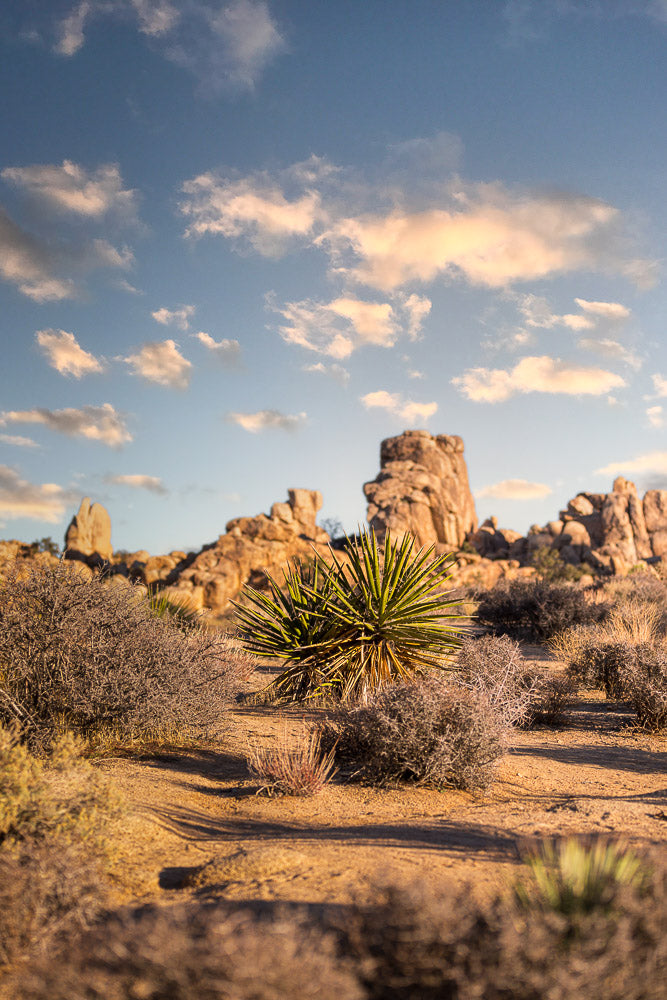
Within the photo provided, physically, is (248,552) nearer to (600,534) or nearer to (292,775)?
(292,775)

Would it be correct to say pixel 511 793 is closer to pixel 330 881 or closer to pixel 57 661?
pixel 330 881

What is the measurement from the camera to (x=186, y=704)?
838 cm

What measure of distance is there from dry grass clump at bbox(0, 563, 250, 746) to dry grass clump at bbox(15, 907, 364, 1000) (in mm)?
4769

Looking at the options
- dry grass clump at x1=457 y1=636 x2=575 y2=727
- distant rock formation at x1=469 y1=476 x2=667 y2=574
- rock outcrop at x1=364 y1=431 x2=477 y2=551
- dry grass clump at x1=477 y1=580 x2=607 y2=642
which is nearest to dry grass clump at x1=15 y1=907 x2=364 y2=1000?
dry grass clump at x1=457 y1=636 x2=575 y2=727

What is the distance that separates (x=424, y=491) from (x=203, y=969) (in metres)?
60.2

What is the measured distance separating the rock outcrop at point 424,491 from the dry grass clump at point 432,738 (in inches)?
1833

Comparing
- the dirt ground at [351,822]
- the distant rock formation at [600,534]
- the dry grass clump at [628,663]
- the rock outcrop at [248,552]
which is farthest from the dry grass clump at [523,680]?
the distant rock formation at [600,534]

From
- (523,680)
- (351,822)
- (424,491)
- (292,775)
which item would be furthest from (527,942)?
(424,491)

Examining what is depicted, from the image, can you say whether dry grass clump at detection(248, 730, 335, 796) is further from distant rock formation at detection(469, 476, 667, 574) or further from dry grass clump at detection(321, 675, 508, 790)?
distant rock formation at detection(469, 476, 667, 574)

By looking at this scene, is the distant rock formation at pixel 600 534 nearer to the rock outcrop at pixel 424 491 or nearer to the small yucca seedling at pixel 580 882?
the rock outcrop at pixel 424 491

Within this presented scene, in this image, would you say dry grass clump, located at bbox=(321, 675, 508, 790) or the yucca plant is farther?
the yucca plant

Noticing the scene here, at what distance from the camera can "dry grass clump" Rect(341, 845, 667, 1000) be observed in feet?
7.76

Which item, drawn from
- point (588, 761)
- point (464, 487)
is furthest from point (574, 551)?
point (588, 761)

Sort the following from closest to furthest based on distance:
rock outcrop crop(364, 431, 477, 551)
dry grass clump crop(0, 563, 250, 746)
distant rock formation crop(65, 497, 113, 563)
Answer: dry grass clump crop(0, 563, 250, 746)
distant rock formation crop(65, 497, 113, 563)
rock outcrop crop(364, 431, 477, 551)
